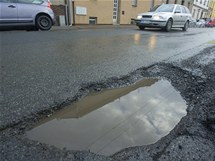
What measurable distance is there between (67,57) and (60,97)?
85.6 inches

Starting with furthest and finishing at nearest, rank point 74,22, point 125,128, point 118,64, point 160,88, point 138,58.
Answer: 1. point 74,22
2. point 138,58
3. point 118,64
4. point 160,88
5. point 125,128

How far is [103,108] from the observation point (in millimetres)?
2666

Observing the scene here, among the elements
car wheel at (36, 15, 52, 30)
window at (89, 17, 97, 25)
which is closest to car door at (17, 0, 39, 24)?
A: car wheel at (36, 15, 52, 30)

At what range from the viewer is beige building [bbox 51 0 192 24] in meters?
14.1

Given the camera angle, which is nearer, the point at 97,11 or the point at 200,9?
the point at 97,11

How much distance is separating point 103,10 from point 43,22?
7.81 metres

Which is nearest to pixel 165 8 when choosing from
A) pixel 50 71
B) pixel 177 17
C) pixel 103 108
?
pixel 177 17

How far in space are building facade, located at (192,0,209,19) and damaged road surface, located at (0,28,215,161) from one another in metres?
38.4

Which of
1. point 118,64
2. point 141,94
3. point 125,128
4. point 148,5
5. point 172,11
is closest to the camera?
point 125,128

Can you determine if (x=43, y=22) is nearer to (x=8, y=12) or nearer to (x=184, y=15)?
(x=8, y=12)

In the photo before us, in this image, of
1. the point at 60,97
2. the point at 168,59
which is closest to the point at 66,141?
the point at 60,97

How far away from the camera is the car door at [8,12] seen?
330 inches

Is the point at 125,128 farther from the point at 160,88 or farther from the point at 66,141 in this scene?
the point at 160,88

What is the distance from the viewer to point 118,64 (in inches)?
175
